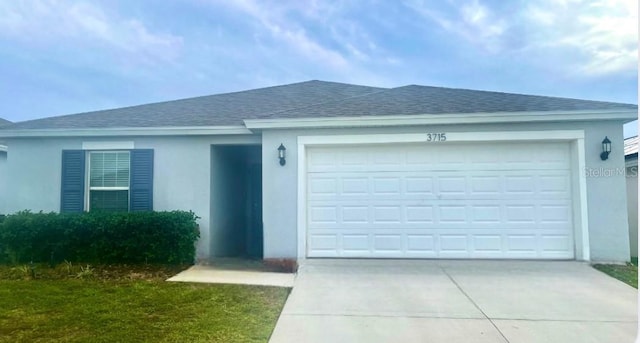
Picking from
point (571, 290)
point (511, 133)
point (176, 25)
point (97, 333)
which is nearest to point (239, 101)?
point (176, 25)

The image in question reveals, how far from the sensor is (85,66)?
13742 mm

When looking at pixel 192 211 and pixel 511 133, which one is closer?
pixel 511 133

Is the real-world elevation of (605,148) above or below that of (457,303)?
above

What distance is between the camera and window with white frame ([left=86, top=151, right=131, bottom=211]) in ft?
27.0

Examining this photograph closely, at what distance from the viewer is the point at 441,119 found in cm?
711

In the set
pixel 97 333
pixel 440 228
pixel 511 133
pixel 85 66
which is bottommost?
pixel 97 333

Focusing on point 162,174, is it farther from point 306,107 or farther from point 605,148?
point 605,148

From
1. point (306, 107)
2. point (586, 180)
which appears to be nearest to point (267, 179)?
point (306, 107)

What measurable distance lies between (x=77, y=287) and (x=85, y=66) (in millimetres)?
10795

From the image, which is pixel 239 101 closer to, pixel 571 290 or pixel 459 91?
pixel 459 91

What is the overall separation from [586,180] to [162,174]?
8.26 metres

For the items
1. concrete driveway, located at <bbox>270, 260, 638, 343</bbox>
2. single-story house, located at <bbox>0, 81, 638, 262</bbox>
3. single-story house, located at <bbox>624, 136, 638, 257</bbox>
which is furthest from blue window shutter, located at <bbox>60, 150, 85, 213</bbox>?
single-story house, located at <bbox>624, 136, 638, 257</bbox>

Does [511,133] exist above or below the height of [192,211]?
above

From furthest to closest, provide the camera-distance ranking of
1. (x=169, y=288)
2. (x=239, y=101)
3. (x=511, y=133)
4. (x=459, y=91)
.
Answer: (x=239, y=101)
(x=459, y=91)
(x=511, y=133)
(x=169, y=288)
